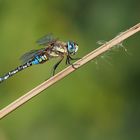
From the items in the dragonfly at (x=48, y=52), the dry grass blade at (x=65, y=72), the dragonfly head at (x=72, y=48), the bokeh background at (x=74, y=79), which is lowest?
the dry grass blade at (x=65, y=72)

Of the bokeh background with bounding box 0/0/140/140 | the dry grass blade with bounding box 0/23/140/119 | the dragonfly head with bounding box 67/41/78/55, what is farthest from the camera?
the bokeh background with bounding box 0/0/140/140

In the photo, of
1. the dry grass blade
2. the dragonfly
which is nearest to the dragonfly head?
the dragonfly

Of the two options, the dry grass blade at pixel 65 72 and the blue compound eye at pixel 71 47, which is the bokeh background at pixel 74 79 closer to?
the blue compound eye at pixel 71 47

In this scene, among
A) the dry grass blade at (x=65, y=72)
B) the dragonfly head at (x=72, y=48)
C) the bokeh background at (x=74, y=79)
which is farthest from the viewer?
the bokeh background at (x=74, y=79)

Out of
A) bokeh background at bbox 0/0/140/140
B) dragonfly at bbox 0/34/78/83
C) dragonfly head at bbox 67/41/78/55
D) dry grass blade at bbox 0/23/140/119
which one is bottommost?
dry grass blade at bbox 0/23/140/119

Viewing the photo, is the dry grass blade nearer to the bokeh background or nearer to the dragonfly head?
the dragonfly head

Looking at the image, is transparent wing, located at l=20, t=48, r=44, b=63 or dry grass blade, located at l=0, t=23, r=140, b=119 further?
transparent wing, located at l=20, t=48, r=44, b=63

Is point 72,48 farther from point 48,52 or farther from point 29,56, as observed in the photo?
point 29,56

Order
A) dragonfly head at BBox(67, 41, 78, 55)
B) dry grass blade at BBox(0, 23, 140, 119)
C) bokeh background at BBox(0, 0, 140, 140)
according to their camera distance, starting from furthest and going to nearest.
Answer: bokeh background at BBox(0, 0, 140, 140) < dragonfly head at BBox(67, 41, 78, 55) < dry grass blade at BBox(0, 23, 140, 119)

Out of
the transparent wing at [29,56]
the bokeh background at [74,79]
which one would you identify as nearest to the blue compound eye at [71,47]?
the transparent wing at [29,56]
